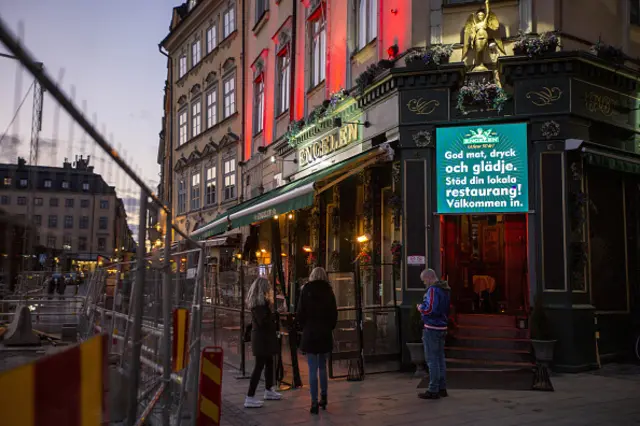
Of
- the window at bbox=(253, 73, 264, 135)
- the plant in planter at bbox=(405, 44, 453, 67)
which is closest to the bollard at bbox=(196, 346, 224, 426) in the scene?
the plant in planter at bbox=(405, 44, 453, 67)

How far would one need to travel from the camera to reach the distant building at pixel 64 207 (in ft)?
8.86

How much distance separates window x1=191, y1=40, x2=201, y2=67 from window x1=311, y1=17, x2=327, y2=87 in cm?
1476

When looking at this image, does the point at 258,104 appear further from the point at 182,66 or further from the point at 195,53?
the point at 182,66

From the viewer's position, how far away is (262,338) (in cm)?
878

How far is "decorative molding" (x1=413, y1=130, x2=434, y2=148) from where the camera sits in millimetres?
11922

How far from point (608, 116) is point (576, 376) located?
4.82m

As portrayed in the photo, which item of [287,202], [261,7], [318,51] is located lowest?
[287,202]

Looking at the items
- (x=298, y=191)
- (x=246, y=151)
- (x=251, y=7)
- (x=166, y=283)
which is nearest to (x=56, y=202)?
(x=166, y=283)

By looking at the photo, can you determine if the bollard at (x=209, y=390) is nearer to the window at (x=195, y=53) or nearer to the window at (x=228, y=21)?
the window at (x=228, y=21)

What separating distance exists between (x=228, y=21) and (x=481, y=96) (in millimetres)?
18477

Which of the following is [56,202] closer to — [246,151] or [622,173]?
[622,173]

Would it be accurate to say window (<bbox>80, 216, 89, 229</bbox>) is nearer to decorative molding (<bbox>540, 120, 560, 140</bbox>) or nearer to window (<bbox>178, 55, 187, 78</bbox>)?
decorative molding (<bbox>540, 120, 560, 140</bbox>)

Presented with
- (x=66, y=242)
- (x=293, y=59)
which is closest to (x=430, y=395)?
(x=66, y=242)

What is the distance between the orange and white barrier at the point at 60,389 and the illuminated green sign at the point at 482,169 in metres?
9.44
